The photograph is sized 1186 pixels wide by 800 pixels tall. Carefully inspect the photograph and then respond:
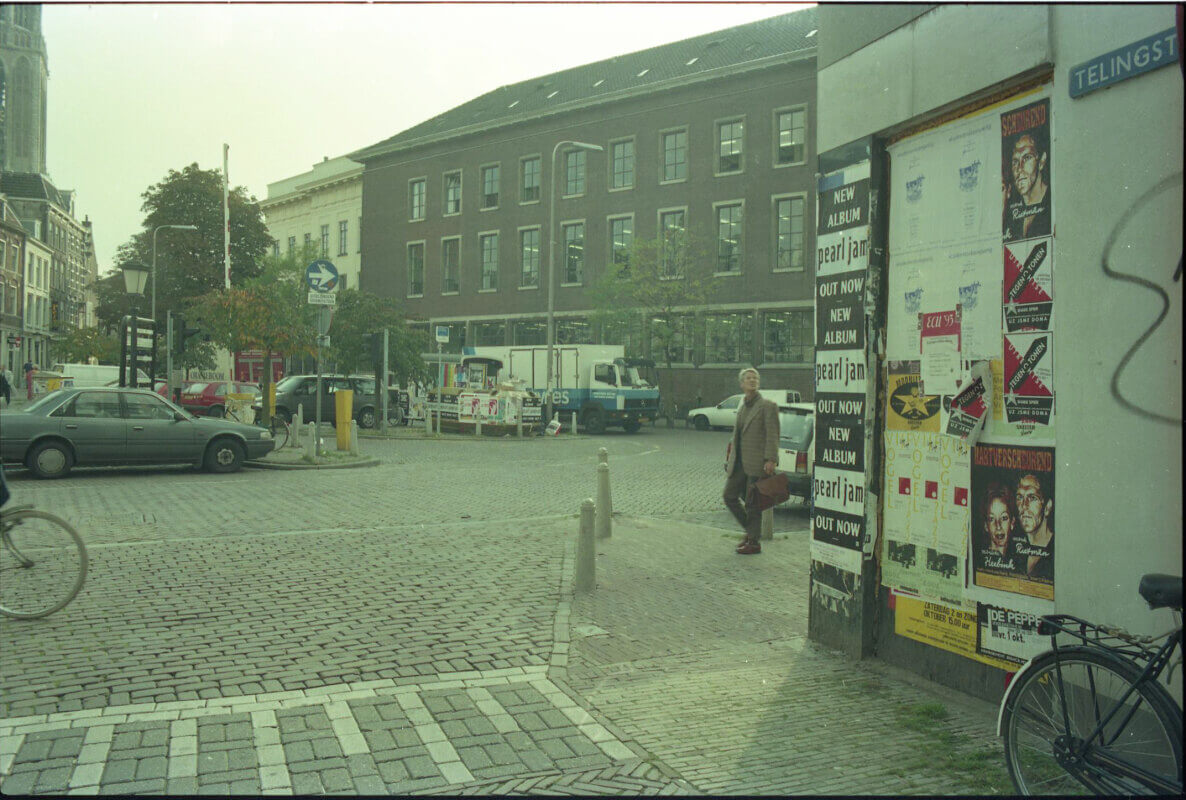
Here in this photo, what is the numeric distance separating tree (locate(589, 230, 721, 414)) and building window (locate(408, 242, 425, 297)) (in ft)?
58.6

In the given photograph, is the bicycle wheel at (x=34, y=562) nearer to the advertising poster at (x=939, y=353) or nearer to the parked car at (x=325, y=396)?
the advertising poster at (x=939, y=353)

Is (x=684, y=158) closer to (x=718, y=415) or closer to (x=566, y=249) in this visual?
(x=566, y=249)

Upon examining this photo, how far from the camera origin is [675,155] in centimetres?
4425

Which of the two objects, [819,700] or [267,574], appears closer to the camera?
[819,700]

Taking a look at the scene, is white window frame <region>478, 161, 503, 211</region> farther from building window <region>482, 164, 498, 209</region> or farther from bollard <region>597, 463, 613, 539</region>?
bollard <region>597, 463, 613, 539</region>

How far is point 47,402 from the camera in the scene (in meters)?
15.4

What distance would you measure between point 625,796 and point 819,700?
1625mm

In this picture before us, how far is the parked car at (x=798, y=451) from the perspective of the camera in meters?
12.8

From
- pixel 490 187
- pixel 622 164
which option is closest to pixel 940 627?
pixel 622 164

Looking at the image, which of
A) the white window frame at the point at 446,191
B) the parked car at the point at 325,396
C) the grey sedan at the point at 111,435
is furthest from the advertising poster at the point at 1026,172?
the white window frame at the point at 446,191

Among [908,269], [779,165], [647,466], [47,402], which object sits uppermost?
[779,165]

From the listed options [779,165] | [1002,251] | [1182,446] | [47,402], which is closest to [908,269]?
[1002,251]

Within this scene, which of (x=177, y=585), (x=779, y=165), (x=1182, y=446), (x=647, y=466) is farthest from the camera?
(x=779, y=165)

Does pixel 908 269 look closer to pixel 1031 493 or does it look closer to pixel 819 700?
pixel 1031 493
